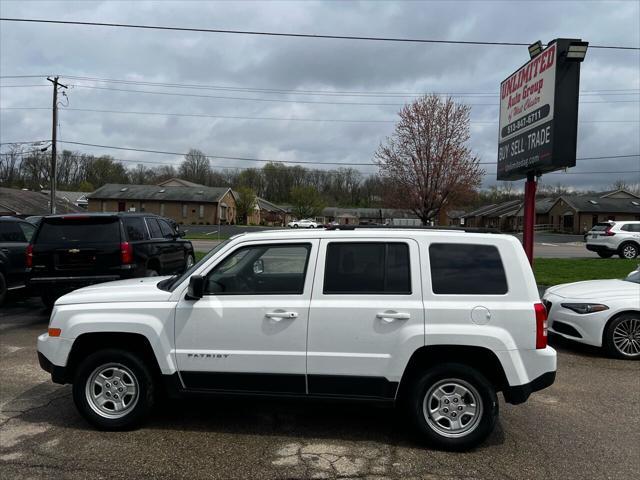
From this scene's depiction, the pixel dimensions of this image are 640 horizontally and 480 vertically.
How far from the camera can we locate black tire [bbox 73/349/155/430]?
420cm

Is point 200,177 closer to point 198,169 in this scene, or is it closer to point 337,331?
point 198,169

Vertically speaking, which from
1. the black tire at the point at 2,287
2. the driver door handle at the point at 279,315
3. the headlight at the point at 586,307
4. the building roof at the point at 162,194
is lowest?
the black tire at the point at 2,287

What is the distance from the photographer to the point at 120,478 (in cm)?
349

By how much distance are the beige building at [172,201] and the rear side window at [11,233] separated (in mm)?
62651

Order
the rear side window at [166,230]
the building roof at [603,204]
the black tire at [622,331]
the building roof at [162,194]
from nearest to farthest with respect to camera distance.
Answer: the black tire at [622,331] < the rear side window at [166,230] < the building roof at [603,204] < the building roof at [162,194]

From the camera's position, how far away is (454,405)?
3.98 m

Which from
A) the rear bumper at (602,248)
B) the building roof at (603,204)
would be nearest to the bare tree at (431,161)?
the rear bumper at (602,248)

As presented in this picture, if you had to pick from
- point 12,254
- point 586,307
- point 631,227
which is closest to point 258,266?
point 586,307

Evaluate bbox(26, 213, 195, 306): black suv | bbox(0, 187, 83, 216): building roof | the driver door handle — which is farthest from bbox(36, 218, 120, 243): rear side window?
bbox(0, 187, 83, 216): building roof

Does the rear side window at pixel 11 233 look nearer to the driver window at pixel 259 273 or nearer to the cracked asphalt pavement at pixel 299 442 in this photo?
the cracked asphalt pavement at pixel 299 442

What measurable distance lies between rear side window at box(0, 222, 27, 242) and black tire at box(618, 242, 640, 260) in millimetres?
22858

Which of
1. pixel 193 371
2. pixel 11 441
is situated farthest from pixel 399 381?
pixel 11 441

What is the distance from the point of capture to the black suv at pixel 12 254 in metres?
10.2

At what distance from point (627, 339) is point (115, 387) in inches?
258
